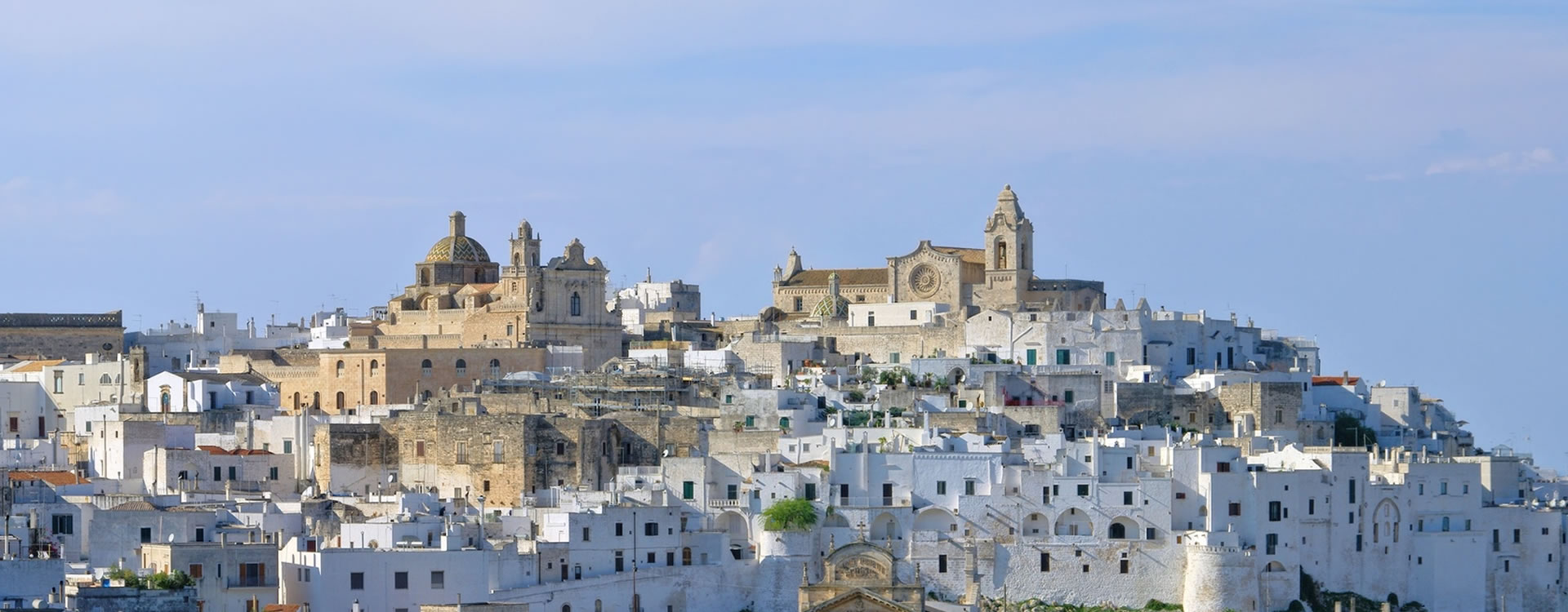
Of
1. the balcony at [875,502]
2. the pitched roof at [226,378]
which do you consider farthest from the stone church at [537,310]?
the balcony at [875,502]

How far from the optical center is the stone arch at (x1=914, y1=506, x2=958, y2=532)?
6372cm

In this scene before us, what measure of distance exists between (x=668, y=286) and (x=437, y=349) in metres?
19.4

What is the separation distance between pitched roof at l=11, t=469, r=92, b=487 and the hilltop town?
418mm

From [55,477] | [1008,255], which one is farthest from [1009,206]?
[55,477]

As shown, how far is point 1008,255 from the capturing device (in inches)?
3172

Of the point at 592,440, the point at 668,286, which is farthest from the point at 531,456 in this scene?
the point at 668,286

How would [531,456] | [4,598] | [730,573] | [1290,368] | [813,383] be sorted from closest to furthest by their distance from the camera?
[4,598] < [730,573] < [531,456] < [813,383] < [1290,368]

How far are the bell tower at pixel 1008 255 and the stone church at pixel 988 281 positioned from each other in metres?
0.02

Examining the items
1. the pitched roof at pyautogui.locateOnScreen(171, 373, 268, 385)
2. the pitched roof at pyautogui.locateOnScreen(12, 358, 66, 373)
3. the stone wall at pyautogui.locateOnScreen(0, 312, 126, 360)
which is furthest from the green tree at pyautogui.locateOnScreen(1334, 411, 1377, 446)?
the stone wall at pyautogui.locateOnScreen(0, 312, 126, 360)

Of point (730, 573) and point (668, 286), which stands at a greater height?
point (668, 286)

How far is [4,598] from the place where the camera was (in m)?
48.5

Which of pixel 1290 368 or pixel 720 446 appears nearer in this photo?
pixel 720 446

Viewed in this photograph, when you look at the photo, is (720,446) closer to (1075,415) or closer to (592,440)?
(592,440)

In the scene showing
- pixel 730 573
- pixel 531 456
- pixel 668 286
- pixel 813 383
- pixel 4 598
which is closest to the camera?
pixel 4 598
